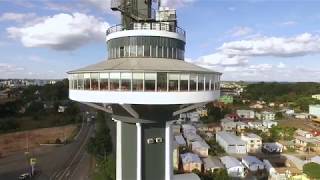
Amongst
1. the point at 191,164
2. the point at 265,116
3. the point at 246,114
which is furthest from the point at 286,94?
the point at 191,164

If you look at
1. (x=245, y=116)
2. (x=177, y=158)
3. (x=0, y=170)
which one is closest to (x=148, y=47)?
(x=177, y=158)

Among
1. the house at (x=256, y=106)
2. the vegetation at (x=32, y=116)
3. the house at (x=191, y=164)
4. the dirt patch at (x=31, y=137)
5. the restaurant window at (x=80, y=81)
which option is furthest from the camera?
the house at (x=256, y=106)

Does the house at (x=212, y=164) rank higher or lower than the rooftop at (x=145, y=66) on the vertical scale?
lower

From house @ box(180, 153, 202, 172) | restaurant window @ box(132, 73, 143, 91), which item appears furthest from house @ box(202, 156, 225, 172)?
restaurant window @ box(132, 73, 143, 91)

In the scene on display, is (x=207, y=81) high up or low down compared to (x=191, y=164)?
up

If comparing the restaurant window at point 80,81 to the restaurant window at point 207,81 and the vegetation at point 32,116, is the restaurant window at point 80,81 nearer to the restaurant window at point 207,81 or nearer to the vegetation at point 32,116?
the restaurant window at point 207,81

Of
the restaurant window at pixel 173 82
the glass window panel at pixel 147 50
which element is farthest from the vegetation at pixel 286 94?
the restaurant window at pixel 173 82

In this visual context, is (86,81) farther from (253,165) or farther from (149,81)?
(253,165)

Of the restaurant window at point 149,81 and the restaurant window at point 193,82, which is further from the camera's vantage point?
the restaurant window at point 193,82
